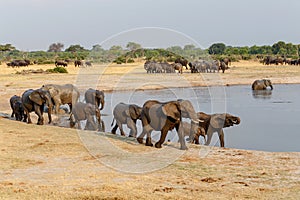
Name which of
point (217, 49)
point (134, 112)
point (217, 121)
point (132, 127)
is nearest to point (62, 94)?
point (132, 127)

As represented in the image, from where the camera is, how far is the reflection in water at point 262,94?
28502mm

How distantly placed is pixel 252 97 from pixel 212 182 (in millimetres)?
20891

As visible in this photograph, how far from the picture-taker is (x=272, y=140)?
15164 millimetres

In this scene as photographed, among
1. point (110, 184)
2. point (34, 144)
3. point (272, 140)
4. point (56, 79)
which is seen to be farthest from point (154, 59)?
point (110, 184)

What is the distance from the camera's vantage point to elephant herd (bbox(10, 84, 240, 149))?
10.7 metres

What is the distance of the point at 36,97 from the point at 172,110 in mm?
5569

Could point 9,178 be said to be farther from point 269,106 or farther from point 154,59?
point 154,59

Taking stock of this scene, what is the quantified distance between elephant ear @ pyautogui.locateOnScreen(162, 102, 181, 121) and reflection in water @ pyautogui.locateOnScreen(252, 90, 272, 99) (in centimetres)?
1851

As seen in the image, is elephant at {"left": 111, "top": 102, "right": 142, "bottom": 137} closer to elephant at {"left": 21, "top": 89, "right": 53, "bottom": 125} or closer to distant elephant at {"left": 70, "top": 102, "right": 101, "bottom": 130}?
distant elephant at {"left": 70, "top": 102, "right": 101, "bottom": 130}

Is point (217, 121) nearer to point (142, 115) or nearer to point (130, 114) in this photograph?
point (130, 114)

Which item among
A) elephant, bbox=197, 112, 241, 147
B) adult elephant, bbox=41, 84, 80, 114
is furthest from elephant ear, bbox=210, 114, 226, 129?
adult elephant, bbox=41, 84, 80, 114

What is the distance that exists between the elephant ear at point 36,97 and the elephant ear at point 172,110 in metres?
5.36

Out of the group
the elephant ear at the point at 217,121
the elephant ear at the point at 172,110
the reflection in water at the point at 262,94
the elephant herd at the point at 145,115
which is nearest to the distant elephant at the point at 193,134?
the elephant herd at the point at 145,115

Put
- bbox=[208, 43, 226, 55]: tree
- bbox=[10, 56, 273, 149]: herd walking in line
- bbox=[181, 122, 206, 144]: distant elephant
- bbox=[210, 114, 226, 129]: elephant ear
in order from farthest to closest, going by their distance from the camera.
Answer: bbox=[208, 43, 226, 55]: tree
bbox=[210, 114, 226, 129]: elephant ear
bbox=[181, 122, 206, 144]: distant elephant
bbox=[10, 56, 273, 149]: herd walking in line
